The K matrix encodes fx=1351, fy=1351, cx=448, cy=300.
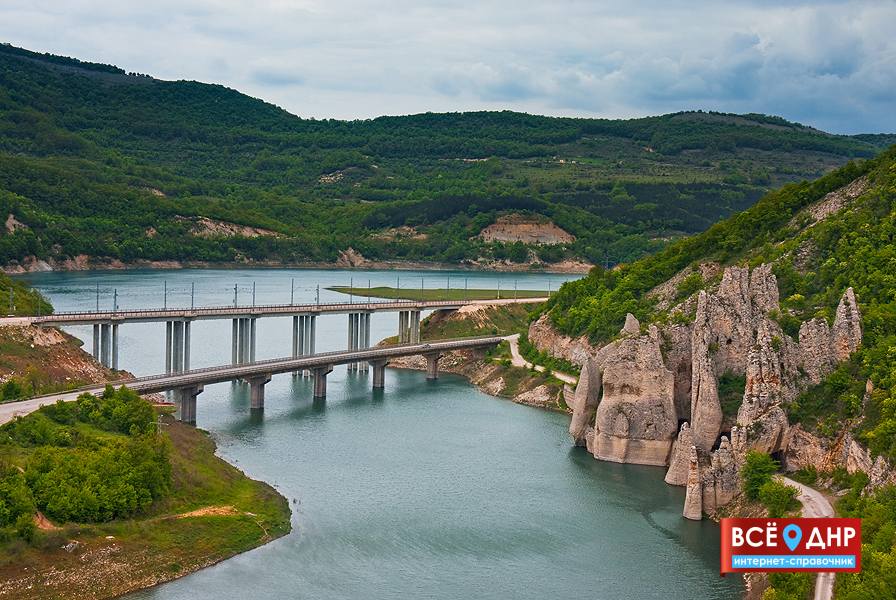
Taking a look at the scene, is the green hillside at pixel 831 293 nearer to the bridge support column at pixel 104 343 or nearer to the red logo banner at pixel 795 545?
the red logo banner at pixel 795 545

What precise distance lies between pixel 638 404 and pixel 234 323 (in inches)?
1589

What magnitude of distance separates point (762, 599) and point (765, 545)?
6.82ft

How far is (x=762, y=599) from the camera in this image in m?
50.7

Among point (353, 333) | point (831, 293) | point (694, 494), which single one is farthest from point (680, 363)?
point (353, 333)

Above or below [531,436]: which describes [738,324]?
above

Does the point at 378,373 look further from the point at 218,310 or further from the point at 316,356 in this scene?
the point at 218,310

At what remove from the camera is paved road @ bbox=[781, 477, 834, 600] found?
159 feet

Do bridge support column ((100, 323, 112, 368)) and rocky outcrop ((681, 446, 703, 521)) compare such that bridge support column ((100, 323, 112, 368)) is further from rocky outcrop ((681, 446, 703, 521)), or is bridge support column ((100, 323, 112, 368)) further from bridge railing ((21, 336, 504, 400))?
rocky outcrop ((681, 446, 703, 521))

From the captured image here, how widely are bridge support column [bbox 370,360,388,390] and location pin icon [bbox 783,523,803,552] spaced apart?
6201 centimetres

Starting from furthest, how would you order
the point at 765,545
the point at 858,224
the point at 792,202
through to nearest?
the point at 792,202 < the point at 858,224 < the point at 765,545

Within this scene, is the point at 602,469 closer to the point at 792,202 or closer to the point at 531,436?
the point at 531,436

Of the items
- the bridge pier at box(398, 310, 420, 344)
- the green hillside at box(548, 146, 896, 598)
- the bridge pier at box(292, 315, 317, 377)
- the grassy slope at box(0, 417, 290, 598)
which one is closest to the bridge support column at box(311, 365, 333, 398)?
the bridge pier at box(292, 315, 317, 377)

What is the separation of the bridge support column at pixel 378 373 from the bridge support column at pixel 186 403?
24.6 metres

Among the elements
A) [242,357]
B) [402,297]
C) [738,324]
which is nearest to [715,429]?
[738,324]
